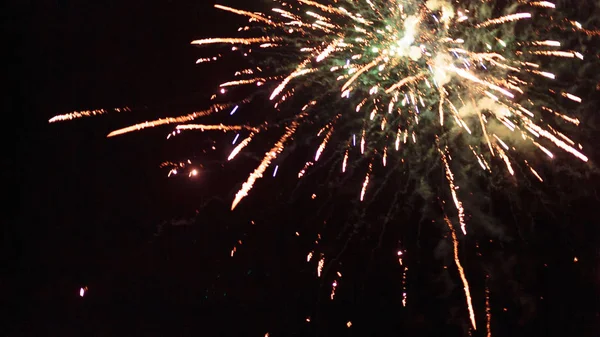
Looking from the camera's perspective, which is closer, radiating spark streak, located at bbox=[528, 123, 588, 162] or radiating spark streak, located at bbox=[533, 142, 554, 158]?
radiating spark streak, located at bbox=[528, 123, 588, 162]

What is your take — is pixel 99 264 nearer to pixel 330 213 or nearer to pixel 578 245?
pixel 330 213

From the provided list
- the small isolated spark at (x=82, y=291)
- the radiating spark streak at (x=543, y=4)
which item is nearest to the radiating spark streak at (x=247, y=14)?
the radiating spark streak at (x=543, y=4)

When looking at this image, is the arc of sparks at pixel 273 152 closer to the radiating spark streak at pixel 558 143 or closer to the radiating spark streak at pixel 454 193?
the radiating spark streak at pixel 454 193

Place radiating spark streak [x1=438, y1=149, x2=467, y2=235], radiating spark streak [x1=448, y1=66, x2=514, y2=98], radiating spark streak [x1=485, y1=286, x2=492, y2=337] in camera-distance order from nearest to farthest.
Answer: radiating spark streak [x1=448, y1=66, x2=514, y2=98] → radiating spark streak [x1=438, y1=149, x2=467, y2=235] → radiating spark streak [x1=485, y1=286, x2=492, y2=337]

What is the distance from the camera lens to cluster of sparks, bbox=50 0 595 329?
1.67 m

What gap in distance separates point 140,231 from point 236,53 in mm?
1195

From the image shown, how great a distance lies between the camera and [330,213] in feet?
6.35

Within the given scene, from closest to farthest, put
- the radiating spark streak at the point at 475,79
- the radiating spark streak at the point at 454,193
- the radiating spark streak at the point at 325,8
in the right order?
the radiating spark streak at the point at 475,79
the radiating spark streak at the point at 325,8
the radiating spark streak at the point at 454,193

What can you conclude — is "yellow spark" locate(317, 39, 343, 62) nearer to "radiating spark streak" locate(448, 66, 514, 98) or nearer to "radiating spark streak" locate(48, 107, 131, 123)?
"radiating spark streak" locate(448, 66, 514, 98)

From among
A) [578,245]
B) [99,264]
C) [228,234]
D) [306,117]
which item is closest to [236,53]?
[306,117]

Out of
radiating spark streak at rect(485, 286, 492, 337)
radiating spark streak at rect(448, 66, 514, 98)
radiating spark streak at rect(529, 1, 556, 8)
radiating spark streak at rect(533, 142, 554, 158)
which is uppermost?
radiating spark streak at rect(529, 1, 556, 8)

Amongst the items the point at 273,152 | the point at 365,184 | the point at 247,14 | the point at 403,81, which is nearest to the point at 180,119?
the point at 273,152

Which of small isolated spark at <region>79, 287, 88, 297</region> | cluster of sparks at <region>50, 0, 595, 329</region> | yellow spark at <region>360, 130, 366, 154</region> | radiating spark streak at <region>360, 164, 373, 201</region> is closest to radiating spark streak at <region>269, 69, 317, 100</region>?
cluster of sparks at <region>50, 0, 595, 329</region>

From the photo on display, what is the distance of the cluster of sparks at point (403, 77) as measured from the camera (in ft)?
5.48
